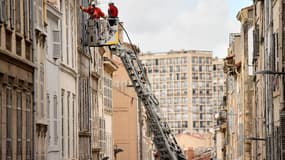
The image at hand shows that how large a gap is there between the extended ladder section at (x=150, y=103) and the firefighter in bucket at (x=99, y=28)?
329cm

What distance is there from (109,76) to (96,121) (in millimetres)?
16539

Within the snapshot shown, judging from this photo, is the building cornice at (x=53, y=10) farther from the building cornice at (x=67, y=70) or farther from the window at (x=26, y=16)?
the window at (x=26, y=16)

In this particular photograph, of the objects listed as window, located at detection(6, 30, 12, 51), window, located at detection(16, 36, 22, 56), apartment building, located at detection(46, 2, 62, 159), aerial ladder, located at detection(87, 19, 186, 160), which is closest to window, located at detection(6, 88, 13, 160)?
window, located at detection(6, 30, 12, 51)

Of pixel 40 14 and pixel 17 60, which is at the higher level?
pixel 40 14

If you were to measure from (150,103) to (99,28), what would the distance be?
8.53 meters

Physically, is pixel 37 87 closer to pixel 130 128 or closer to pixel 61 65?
pixel 61 65

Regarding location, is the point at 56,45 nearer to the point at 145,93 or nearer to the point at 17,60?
the point at 17,60

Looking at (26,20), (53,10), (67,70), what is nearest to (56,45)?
(53,10)

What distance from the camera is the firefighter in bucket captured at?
45.8 metres

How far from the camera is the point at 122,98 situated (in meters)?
94.1

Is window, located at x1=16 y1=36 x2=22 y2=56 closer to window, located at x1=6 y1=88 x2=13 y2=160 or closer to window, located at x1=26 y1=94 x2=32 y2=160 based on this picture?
window, located at x1=26 y1=94 x2=32 y2=160

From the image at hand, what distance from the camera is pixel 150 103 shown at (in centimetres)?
5350

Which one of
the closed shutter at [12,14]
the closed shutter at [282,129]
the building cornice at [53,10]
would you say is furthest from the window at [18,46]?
the closed shutter at [282,129]

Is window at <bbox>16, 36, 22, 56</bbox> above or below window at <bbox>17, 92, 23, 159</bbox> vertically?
above
